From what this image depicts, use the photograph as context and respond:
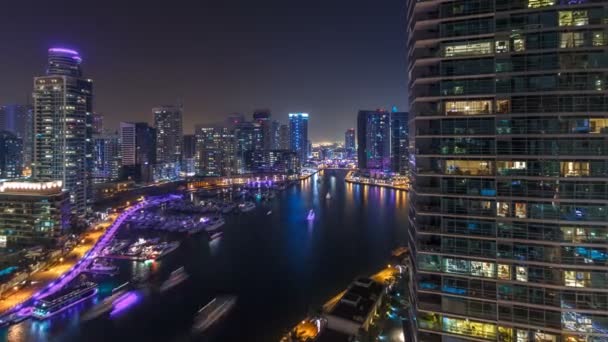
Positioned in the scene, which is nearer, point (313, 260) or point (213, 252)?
point (313, 260)

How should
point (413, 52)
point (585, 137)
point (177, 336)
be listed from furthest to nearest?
point (177, 336) < point (413, 52) < point (585, 137)

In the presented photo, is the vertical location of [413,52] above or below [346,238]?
above

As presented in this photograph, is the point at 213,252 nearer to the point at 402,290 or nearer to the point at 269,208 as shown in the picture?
the point at 402,290

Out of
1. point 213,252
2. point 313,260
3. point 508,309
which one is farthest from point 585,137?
point 213,252

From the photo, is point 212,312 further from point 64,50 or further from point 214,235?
point 64,50

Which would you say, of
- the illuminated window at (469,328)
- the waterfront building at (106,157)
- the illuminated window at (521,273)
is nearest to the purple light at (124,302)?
the illuminated window at (469,328)

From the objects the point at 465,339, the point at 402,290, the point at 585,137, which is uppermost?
Result: the point at 585,137

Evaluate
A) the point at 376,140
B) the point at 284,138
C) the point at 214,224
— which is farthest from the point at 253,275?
the point at 284,138

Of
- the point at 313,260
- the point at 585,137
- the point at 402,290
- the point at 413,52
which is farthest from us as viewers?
the point at 313,260
